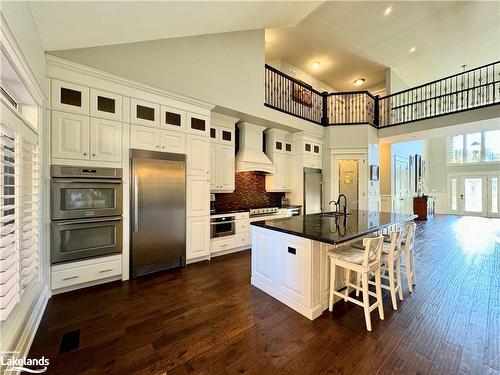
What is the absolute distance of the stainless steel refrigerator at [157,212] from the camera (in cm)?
319

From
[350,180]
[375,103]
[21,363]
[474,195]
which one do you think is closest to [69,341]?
[21,363]

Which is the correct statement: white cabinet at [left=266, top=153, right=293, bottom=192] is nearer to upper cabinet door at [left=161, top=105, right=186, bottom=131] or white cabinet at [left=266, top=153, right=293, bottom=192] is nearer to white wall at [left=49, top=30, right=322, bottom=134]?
white wall at [left=49, top=30, right=322, bottom=134]

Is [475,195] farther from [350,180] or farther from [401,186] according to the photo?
[350,180]

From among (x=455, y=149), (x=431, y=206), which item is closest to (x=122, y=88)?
(x=431, y=206)

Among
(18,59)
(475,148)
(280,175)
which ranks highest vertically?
(475,148)

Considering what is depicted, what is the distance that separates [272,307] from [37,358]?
202cm

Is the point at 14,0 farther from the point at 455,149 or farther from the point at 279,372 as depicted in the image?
the point at 455,149

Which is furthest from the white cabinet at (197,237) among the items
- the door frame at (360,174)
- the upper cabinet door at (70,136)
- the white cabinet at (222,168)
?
the door frame at (360,174)

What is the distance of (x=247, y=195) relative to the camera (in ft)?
17.6

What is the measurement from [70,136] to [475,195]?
1494 centimetres

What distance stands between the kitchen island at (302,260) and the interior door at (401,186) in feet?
20.5

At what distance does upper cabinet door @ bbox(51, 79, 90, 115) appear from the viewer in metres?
2.66

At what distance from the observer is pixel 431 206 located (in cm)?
1091

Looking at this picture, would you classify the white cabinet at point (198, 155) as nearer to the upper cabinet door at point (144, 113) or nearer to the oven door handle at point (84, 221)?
the upper cabinet door at point (144, 113)
